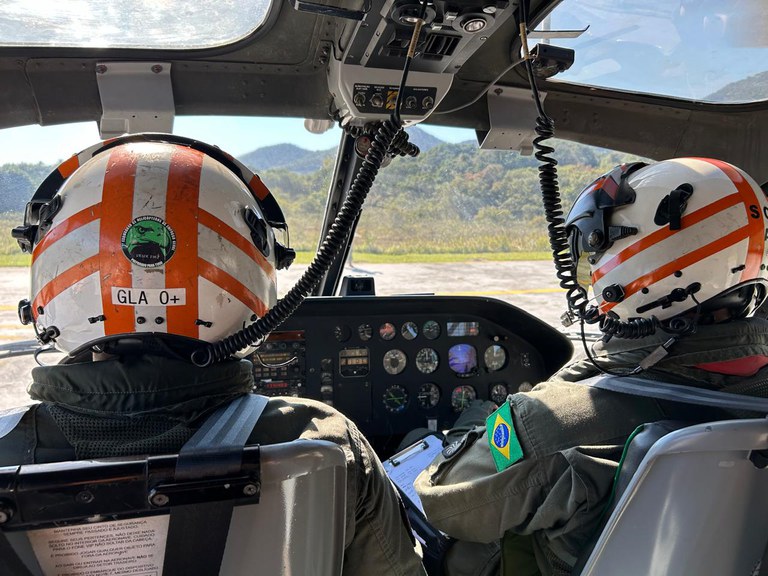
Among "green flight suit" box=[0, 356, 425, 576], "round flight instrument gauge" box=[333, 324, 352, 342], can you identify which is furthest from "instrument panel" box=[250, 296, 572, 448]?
"green flight suit" box=[0, 356, 425, 576]

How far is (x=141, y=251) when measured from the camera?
34.1 inches

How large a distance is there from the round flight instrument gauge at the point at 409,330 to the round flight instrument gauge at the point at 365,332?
0.48 feet

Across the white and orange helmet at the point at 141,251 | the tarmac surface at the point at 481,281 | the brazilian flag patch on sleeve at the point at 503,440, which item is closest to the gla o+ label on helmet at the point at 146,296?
the white and orange helmet at the point at 141,251

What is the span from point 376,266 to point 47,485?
2354mm

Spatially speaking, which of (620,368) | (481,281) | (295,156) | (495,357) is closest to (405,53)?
(295,156)

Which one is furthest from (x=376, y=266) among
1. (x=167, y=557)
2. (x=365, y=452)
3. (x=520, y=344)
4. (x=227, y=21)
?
(x=167, y=557)

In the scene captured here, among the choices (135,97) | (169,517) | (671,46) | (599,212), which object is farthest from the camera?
(671,46)

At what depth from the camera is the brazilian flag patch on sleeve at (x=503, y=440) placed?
1.11 metres

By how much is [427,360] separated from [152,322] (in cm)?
173

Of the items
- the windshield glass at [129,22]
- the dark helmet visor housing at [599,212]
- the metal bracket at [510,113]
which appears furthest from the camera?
the metal bracket at [510,113]

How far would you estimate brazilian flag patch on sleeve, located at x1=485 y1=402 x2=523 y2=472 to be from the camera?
1.11m

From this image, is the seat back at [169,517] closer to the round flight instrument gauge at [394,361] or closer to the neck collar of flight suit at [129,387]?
the neck collar of flight suit at [129,387]

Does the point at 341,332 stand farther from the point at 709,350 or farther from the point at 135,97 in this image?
the point at 709,350

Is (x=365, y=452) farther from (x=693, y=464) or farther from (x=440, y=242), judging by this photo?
(x=440, y=242)
